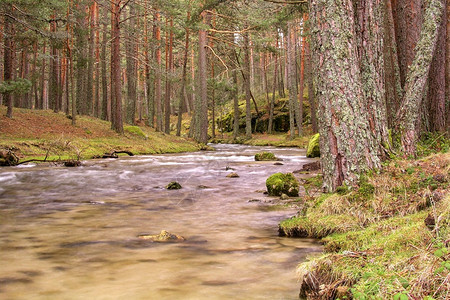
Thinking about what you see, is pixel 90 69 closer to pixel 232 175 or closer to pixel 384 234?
pixel 232 175

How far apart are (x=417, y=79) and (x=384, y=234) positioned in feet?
11.8

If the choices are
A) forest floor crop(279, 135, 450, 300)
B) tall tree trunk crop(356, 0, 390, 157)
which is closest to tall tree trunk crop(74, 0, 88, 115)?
tall tree trunk crop(356, 0, 390, 157)

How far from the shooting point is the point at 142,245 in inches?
181

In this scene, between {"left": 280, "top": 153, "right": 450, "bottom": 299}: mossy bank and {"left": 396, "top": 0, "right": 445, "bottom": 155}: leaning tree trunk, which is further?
{"left": 396, "top": 0, "right": 445, "bottom": 155}: leaning tree trunk

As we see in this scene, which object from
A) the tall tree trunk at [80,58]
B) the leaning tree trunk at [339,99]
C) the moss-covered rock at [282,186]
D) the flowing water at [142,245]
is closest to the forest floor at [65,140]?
the tall tree trunk at [80,58]

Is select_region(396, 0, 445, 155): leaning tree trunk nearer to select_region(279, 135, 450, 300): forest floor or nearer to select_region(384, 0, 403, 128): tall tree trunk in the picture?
select_region(279, 135, 450, 300): forest floor

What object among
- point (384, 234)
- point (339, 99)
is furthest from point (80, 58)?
point (384, 234)

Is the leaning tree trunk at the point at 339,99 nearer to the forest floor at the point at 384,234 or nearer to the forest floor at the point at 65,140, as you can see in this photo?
the forest floor at the point at 384,234

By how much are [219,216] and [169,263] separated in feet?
7.99

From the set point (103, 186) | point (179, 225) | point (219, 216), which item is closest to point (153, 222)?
point (179, 225)

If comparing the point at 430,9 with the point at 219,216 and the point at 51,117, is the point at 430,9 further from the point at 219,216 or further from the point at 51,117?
the point at 51,117

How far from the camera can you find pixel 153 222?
5.88m

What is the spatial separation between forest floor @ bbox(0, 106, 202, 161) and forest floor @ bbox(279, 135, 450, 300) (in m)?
11.7

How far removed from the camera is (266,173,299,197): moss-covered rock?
7.84 m
